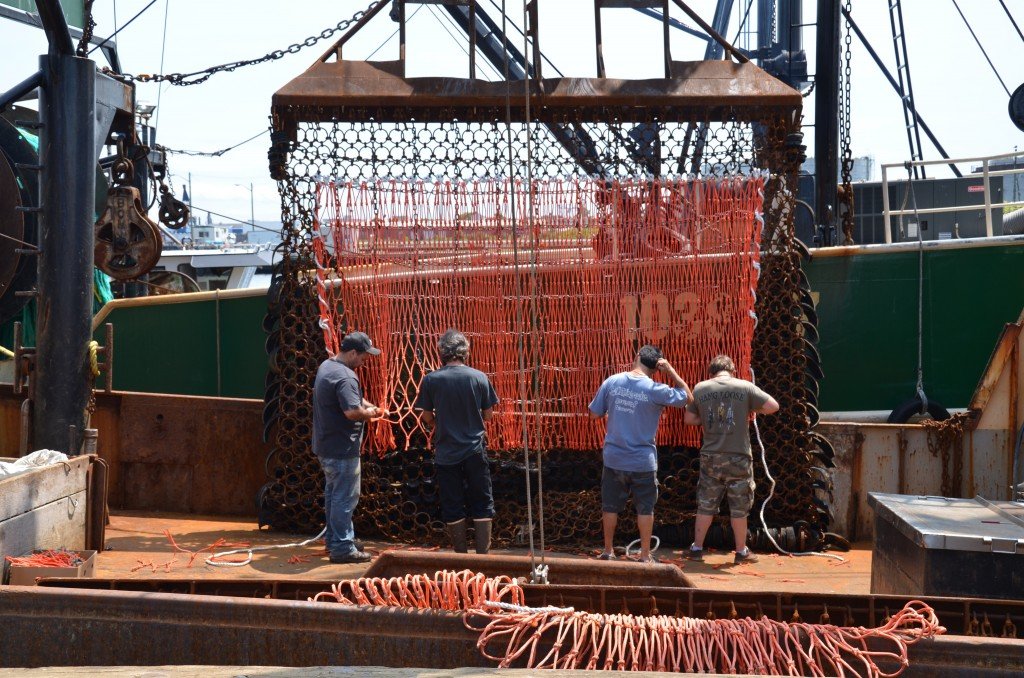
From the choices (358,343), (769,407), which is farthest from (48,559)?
(769,407)

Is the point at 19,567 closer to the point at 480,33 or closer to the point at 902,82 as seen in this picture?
the point at 480,33

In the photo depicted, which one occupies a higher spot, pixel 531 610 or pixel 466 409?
pixel 466 409

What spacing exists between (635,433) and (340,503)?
2.34 m

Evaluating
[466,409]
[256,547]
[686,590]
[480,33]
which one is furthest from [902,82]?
[686,590]

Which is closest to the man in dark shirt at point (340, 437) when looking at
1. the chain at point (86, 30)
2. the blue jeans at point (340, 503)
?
the blue jeans at point (340, 503)

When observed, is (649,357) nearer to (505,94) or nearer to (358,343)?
(358,343)

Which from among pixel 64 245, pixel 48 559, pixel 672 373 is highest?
pixel 64 245

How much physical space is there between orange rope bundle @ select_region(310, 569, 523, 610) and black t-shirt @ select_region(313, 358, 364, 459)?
10.9 feet

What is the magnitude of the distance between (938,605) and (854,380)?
6640 millimetres

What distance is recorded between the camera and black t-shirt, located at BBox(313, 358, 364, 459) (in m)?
8.38

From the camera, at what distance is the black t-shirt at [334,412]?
838 centimetres

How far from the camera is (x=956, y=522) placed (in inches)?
236

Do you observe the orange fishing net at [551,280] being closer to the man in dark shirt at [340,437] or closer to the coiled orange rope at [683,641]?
the man in dark shirt at [340,437]

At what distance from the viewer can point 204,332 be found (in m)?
12.3
